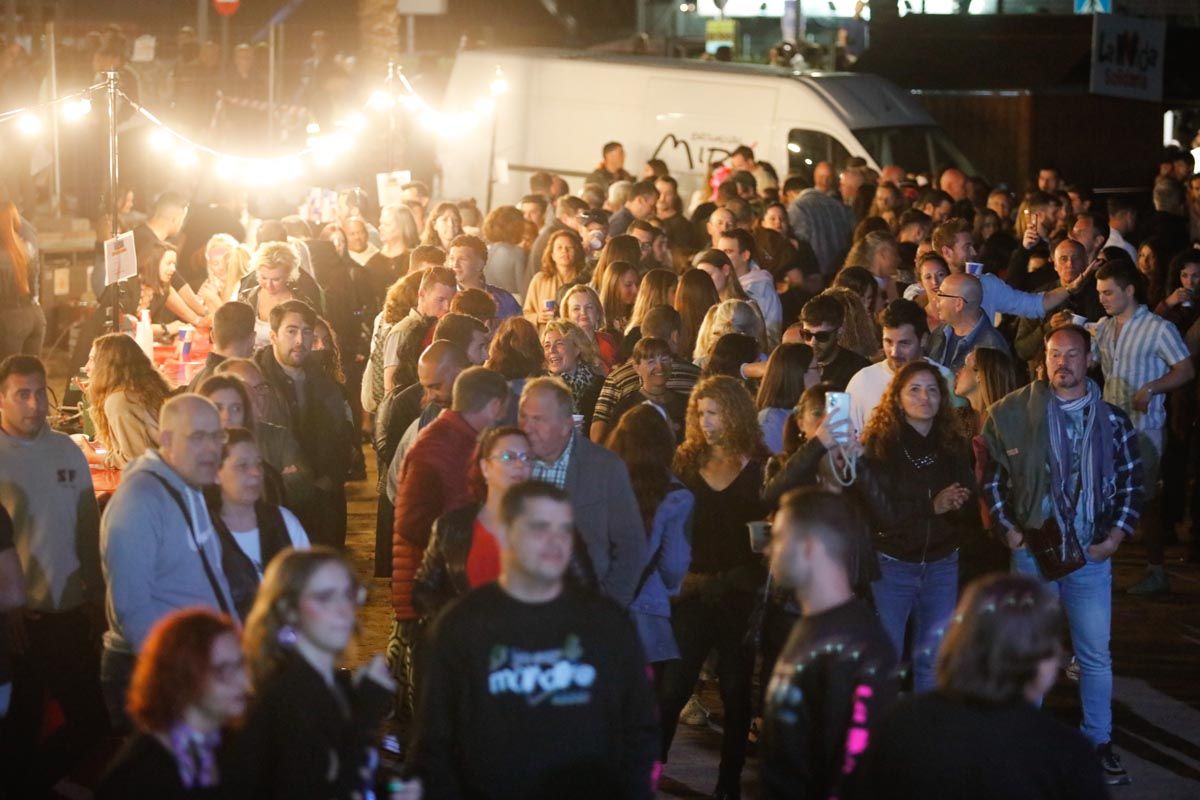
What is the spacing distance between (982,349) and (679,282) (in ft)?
8.16

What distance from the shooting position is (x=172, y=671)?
436 cm

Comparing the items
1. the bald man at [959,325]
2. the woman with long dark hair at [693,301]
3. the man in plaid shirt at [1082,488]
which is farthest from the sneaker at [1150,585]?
the man in plaid shirt at [1082,488]

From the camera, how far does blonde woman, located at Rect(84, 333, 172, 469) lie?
8.34 meters

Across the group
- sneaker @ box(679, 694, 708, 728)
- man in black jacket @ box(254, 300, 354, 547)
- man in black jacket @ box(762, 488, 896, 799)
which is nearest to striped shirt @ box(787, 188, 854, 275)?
man in black jacket @ box(254, 300, 354, 547)

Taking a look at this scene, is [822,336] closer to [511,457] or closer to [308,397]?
[308,397]

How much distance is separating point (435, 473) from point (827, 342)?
2982 mm

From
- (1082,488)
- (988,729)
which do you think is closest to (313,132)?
(1082,488)

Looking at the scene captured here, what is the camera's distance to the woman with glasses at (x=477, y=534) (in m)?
→ 6.31

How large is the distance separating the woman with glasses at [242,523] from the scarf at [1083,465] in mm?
3192

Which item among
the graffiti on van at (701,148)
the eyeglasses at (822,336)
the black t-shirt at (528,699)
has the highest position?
the graffiti on van at (701,148)

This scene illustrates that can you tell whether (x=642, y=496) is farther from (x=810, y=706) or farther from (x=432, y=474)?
(x=810, y=706)

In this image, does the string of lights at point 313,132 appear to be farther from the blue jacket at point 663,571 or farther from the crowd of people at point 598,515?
the blue jacket at point 663,571

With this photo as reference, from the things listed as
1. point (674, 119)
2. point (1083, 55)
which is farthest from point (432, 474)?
point (1083, 55)

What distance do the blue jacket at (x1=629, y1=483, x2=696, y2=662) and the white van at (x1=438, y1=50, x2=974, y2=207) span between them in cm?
1312
